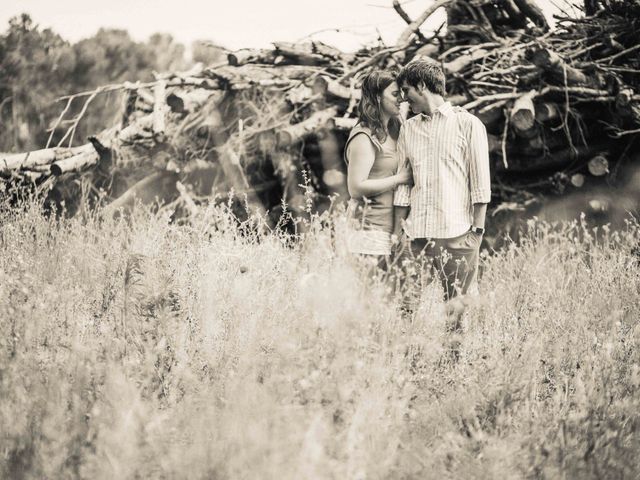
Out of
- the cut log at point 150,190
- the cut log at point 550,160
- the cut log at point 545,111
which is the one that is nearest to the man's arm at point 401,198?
the cut log at point 545,111

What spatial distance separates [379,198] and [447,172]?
1.27 feet

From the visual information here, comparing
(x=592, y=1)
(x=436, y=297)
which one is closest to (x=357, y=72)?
(x=592, y=1)

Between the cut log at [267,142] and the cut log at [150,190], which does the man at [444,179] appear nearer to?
the cut log at [267,142]

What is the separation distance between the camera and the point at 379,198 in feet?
11.6

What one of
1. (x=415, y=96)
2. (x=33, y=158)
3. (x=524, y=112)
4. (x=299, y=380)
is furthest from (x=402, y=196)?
(x=33, y=158)

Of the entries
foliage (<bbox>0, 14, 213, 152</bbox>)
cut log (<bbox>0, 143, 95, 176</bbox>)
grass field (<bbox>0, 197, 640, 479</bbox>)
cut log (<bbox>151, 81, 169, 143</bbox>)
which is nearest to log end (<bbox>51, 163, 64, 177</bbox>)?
cut log (<bbox>0, 143, 95, 176</bbox>)

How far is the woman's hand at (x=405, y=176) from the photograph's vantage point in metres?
3.57

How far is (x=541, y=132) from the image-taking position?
655cm

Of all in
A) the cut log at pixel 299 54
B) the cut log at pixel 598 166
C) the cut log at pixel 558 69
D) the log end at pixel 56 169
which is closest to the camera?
the cut log at pixel 558 69

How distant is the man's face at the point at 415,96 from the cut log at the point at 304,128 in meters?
2.75

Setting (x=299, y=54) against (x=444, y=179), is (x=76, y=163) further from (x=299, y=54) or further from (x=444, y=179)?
(x=444, y=179)

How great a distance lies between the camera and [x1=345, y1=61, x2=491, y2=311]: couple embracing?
3441 mm

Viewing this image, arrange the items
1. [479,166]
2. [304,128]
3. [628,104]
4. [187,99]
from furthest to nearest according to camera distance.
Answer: [187,99] < [304,128] < [628,104] < [479,166]

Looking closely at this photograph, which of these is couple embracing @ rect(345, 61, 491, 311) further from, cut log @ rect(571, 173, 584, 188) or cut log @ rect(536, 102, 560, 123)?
cut log @ rect(571, 173, 584, 188)
